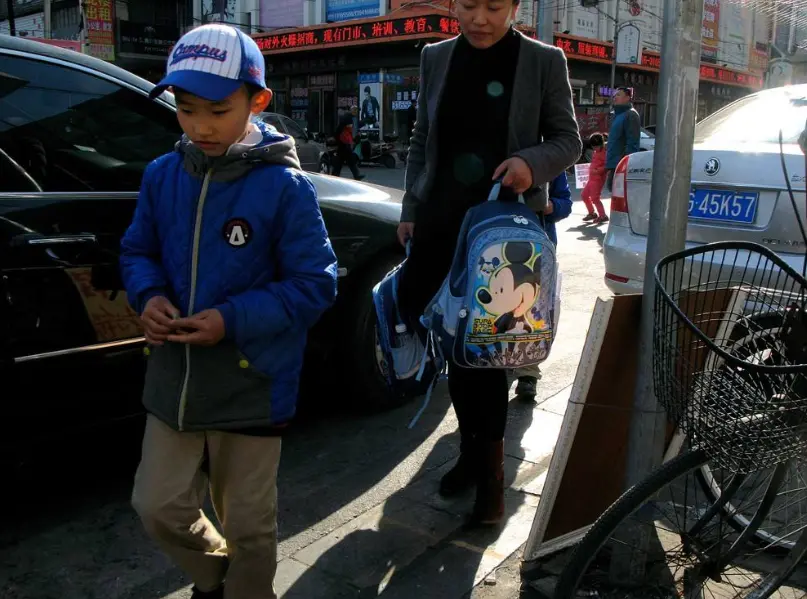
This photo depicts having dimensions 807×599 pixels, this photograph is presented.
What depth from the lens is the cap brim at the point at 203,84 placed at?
179 centimetres

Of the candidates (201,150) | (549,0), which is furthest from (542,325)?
(549,0)

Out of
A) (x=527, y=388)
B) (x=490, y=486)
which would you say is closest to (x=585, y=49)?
(x=527, y=388)

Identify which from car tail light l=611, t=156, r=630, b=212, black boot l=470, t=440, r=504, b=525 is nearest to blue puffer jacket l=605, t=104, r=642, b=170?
car tail light l=611, t=156, r=630, b=212

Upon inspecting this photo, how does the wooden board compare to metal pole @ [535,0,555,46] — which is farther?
metal pole @ [535,0,555,46]

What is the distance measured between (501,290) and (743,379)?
86 cm

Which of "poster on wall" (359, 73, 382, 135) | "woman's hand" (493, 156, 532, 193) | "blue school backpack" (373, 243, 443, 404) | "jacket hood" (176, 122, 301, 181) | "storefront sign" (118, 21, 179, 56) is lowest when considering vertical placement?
"blue school backpack" (373, 243, 443, 404)

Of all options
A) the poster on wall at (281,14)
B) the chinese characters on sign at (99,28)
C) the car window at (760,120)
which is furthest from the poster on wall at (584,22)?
the car window at (760,120)

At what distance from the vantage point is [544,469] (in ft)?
10.8

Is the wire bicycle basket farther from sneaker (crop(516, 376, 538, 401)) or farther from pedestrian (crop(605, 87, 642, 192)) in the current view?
pedestrian (crop(605, 87, 642, 192))

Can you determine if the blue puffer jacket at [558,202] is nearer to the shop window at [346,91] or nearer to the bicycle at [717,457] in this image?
the bicycle at [717,457]

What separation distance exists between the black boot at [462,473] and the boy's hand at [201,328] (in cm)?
141

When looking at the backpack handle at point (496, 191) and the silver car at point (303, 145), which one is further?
the silver car at point (303, 145)

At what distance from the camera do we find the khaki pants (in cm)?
194

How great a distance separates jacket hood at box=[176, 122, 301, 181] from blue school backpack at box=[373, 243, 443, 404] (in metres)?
1.01
